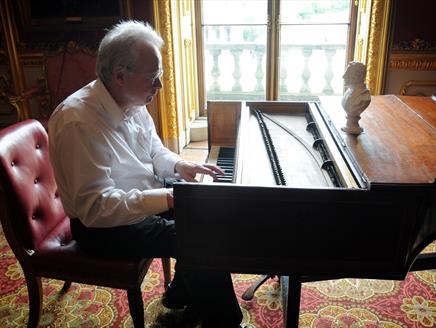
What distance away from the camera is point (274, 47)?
3.65 meters

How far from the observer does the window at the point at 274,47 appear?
3.59 m

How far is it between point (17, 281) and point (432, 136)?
192 cm

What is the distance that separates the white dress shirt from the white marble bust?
0.69 metres

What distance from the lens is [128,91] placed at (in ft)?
4.54

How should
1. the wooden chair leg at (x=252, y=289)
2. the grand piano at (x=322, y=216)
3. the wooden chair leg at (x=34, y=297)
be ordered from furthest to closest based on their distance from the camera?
the wooden chair leg at (x=252, y=289) → the wooden chair leg at (x=34, y=297) → the grand piano at (x=322, y=216)

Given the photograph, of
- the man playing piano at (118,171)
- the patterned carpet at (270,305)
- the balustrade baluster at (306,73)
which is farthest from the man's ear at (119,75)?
the balustrade baluster at (306,73)

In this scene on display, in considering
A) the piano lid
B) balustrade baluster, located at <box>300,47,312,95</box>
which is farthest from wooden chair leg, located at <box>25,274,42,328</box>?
balustrade baluster, located at <box>300,47,312,95</box>

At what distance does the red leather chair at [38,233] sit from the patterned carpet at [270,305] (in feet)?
0.92

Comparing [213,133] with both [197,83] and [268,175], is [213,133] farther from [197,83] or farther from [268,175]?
[197,83]

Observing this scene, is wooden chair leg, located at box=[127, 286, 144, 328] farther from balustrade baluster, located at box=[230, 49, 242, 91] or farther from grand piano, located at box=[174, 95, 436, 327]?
balustrade baluster, located at box=[230, 49, 242, 91]

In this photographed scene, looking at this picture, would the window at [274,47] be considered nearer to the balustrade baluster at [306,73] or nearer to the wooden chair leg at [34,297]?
the balustrade baluster at [306,73]

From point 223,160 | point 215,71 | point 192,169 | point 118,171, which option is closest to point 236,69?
point 215,71

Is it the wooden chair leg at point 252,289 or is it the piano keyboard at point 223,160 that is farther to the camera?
the wooden chair leg at point 252,289

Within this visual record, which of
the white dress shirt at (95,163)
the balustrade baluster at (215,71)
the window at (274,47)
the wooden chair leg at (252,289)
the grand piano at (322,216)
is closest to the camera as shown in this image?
the grand piano at (322,216)
